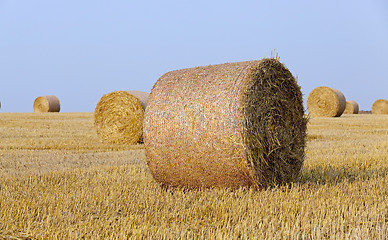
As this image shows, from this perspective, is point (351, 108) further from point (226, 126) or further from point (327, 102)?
point (226, 126)

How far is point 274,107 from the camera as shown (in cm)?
578

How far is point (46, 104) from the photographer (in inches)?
1148

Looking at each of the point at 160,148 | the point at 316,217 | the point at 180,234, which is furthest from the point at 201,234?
the point at 160,148

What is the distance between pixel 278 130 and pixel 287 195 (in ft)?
3.45

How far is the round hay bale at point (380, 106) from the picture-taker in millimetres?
34219

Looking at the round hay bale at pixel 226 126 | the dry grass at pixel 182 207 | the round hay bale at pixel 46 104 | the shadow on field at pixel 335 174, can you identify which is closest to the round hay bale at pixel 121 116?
the dry grass at pixel 182 207

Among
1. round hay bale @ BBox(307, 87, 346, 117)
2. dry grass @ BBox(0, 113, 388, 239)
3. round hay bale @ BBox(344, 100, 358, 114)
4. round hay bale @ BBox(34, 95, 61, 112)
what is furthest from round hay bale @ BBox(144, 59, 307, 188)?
round hay bale @ BBox(344, 100, 358, 114)

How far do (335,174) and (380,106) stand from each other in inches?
1221

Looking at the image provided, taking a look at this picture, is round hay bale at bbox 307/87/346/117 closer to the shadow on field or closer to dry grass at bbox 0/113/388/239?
dry grass at bbox 0/113/388/239

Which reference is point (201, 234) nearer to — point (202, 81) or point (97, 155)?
point (202, 81)

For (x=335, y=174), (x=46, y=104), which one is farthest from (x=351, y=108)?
(x=335, y=174)

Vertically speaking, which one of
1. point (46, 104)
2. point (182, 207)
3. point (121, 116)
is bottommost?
point (182, 207)

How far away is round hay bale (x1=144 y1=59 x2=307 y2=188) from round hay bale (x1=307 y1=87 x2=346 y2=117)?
62.8 feet

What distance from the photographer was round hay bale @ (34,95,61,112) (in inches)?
1147
